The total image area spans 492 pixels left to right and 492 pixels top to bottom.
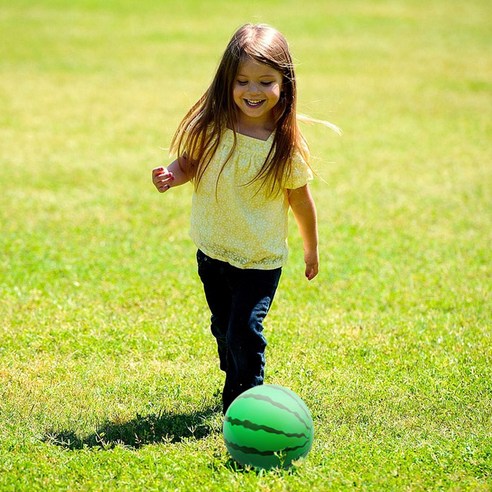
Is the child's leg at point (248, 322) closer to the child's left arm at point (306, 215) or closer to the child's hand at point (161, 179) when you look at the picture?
the child's left arm at point (306, 215)

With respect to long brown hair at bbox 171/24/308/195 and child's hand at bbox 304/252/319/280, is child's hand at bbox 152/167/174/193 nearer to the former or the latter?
long brown hair at bbox 171/24/308/195

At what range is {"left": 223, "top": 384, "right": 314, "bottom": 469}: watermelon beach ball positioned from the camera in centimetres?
407

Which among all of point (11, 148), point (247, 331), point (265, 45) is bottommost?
point (11, 148)

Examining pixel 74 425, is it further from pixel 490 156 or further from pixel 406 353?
pixel 490 156

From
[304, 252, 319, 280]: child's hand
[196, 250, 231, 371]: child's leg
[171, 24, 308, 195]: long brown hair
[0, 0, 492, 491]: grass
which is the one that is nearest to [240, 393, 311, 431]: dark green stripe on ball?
[0, 0, 492, 491]: grass

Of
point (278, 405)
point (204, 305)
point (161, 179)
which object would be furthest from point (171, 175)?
point (204, 305)

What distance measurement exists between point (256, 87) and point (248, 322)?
3.86 ft

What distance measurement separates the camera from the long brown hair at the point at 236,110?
448cm

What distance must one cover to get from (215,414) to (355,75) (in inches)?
542

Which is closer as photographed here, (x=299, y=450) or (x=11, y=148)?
(x=299, y=450)

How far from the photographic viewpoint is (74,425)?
4.77 m

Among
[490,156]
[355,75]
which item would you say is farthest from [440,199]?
[355,75]

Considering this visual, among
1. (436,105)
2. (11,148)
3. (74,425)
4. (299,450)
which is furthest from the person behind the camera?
(436,105)

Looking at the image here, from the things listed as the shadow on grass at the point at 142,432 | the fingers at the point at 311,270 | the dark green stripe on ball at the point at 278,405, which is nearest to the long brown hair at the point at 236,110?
the fingers at the point at 311,270
